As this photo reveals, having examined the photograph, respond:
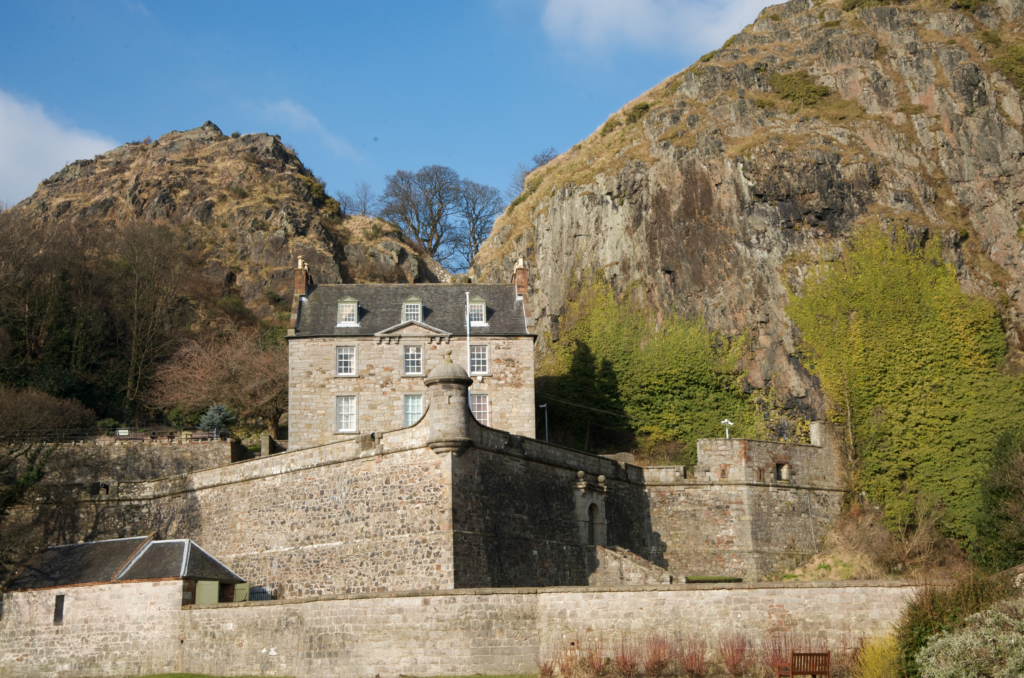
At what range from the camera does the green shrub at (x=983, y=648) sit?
15367 millimetres

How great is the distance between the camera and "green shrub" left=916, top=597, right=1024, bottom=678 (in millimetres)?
15367

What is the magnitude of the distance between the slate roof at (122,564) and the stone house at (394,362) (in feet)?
23.6

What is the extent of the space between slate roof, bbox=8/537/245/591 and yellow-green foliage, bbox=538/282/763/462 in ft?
61.1

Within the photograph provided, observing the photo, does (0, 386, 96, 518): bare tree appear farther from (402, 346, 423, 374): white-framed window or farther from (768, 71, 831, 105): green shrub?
(768, 71, 831, 105): green shrub

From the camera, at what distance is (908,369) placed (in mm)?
37750

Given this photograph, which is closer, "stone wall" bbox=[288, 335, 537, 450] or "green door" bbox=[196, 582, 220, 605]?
"green door" bbox=[196, 582, 220, 605]

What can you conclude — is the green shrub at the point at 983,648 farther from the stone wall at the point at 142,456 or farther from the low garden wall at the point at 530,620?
the stone wall at the point at 142,456

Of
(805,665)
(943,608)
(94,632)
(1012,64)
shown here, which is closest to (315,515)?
(94,632)

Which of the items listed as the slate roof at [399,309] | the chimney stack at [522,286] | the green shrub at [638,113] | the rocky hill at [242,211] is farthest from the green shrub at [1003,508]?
the rocky hill at [242,211]

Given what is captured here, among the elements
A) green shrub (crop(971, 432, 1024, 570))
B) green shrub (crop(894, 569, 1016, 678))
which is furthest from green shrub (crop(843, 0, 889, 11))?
green shrub (crop(894, 569, 1016, 678))

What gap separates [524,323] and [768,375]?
1105 cm

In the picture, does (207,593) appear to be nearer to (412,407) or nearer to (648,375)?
(412,407)

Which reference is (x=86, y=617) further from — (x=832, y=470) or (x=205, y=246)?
(x=205, y=246)

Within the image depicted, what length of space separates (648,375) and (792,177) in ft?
39.3
